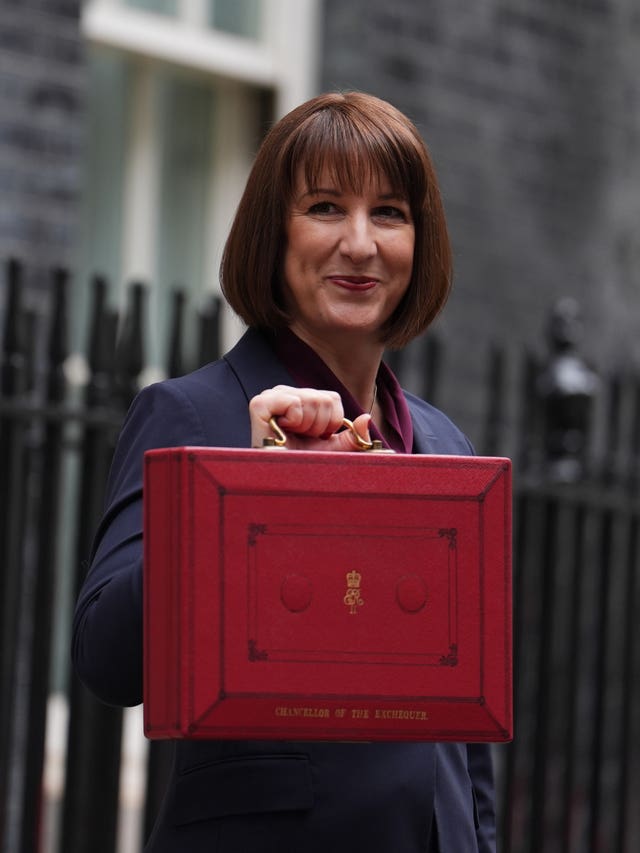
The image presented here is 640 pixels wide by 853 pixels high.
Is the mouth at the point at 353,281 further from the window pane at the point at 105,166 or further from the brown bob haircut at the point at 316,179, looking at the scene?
the window pane at the point at 105,166

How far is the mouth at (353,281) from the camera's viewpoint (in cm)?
222

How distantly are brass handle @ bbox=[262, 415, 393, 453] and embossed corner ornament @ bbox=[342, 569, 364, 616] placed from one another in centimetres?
16

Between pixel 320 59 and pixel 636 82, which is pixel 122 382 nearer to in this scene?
pixel 320 59

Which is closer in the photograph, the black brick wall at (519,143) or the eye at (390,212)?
the eye at (390,212)

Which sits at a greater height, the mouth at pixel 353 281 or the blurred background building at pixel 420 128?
the blurred background building at pixel 420 128

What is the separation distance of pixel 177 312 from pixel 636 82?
466cm

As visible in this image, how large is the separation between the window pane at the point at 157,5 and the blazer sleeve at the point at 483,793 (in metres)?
4.67

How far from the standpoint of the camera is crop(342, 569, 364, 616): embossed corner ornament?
1.96 metres

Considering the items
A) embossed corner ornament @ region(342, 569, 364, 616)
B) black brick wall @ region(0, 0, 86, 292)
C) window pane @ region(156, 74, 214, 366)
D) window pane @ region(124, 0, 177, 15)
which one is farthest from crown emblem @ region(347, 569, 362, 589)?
window pane @ region(124, 0, 177, 15)

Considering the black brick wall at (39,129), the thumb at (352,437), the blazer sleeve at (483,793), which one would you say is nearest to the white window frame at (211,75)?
the black brick wall at (39,129)

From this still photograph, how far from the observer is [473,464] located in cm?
201

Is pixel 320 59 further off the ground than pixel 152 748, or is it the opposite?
pixel 320 59

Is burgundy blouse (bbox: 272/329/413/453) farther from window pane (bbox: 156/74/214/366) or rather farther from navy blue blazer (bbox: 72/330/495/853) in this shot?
window pane (bbox: 156/74/214/366)

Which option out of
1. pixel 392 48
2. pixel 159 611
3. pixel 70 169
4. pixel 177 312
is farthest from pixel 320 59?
pixel 159 611
